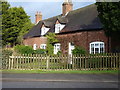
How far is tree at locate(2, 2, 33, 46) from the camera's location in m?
41.8

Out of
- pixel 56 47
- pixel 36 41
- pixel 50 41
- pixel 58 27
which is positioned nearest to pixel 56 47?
pixel 56 47

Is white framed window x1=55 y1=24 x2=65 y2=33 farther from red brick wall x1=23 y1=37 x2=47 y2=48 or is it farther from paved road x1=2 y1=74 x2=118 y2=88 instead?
paved road x1=2 y1=74 x2=118 y2=88

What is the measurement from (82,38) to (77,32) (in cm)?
116

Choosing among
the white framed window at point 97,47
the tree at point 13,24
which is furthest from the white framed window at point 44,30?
the white framed window at point 97,47

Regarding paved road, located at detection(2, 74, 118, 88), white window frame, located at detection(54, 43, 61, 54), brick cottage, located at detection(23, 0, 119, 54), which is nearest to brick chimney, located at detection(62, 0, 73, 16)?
brick cottage, located at detection(23, 0, 119, 54)

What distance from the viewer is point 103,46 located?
23125 millimetres

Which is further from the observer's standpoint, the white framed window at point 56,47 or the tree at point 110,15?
the white framed window at point 56,47

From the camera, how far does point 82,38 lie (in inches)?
998

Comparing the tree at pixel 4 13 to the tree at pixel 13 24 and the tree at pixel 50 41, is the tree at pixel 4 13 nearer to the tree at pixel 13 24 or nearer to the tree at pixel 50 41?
the tree at pixel 13 24

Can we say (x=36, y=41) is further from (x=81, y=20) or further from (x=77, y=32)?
(x=77, y=32)

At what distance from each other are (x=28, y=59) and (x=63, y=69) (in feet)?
9.78

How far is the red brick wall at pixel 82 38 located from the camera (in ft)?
75.9

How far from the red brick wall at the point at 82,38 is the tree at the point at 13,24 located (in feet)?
54.8

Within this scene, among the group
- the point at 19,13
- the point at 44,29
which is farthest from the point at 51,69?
the point at 19,13
